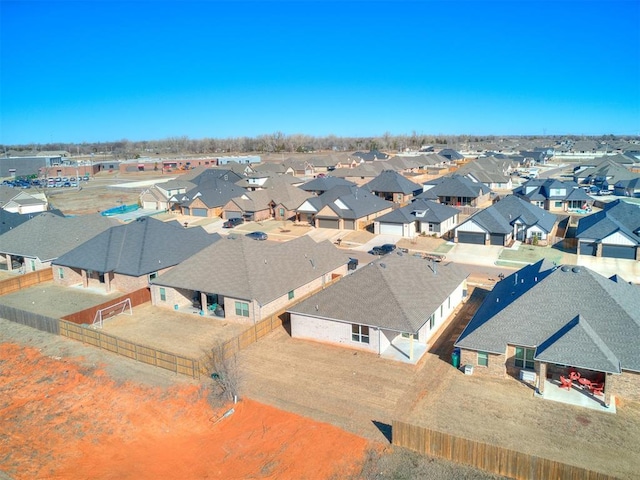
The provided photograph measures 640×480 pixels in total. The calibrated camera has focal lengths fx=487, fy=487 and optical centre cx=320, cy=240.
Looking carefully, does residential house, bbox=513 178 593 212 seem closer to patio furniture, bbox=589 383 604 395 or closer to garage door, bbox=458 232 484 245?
garage door, bbox=458 232 484 245

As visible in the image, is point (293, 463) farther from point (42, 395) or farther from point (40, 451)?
point (42, 395)

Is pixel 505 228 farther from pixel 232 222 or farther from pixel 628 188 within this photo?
pixel 628 188

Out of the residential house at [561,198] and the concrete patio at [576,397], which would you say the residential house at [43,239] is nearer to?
the concrete patio at [576,397]

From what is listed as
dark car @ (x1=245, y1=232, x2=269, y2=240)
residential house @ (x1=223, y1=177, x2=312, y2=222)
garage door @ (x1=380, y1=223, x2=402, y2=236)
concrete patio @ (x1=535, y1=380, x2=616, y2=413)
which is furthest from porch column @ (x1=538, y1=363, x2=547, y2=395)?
residential house @ (x1=223, y1=177, x2=312, y2=222)

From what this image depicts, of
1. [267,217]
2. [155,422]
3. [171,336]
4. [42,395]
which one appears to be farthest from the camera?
[267,217]

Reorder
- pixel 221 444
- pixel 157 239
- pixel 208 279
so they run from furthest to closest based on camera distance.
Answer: pixel 157 239 → pixel 208 279 → pixel 221 444

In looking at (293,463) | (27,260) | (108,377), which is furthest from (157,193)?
(293,463)
